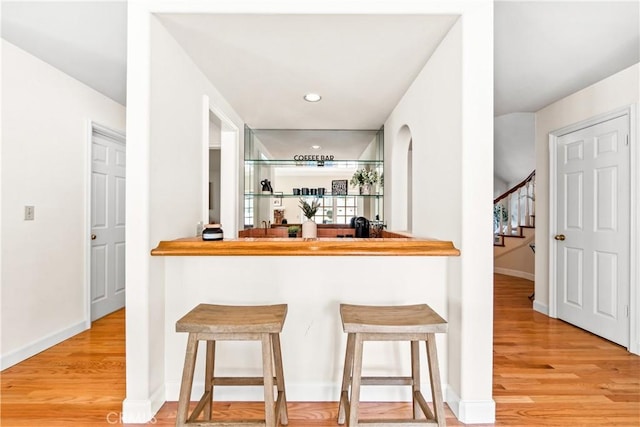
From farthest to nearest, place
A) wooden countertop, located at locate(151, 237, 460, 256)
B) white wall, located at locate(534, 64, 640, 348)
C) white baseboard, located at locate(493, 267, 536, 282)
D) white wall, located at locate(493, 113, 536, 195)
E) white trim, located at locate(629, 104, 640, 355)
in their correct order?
white baseboard, located at locate(493, 267, 536, 282), white wall, located at locate(493, 113, 536, 195), white wall, located at locate(534, 64, 640, 348), white trim, located at locate(629, 104, 640, 355), wooden countertop, located at locate(151, 237, 460, 256)

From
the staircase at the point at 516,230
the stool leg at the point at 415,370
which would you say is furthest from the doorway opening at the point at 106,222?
the staircase at the point at 516,230

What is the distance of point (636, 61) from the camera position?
2.70 metres

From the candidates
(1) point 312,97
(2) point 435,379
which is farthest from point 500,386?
(1) point 312,97

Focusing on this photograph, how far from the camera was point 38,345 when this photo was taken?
105 inches

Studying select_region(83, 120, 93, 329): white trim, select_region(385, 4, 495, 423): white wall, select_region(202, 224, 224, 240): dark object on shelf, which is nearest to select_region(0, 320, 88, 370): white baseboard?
select_region(83, 120, 93, 329): white trim

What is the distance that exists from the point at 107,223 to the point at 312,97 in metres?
2.56

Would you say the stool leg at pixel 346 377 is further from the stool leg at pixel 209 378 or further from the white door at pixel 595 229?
the white door at pixel 595 229

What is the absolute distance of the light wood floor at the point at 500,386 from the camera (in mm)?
1831

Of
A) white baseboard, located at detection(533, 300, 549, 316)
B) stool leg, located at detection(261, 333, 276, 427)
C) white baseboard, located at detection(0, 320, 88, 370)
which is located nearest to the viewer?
stool leg, located at detection(261, 333, 276, 427)

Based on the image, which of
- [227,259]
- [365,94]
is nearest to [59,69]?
[227,259]

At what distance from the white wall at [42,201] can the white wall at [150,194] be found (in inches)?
54.3

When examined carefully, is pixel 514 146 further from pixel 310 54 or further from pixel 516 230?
pixel 310 54

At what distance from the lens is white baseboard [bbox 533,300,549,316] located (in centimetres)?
373

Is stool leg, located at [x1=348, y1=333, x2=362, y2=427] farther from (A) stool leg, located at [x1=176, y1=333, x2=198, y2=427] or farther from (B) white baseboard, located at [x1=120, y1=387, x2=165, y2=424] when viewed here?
(B) white baseboard, located at [x1=120, y1=387, x2=165, y2=424]
